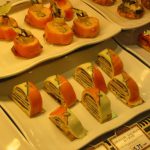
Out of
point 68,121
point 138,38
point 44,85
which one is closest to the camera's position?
point 68,121

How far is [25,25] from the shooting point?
1.69 m

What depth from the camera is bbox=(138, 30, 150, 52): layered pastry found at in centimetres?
178

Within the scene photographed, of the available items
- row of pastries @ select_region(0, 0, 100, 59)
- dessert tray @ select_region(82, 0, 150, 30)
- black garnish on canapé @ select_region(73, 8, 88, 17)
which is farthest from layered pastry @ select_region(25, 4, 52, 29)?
dessert tray @ select_region(82, 0, 150, 30)

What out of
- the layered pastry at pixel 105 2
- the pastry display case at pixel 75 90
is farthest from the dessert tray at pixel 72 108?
the layered pastry at pixel 105 2

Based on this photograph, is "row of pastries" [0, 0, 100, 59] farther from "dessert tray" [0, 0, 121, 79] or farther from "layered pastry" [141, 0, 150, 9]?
"layered pastry" [141, 0, 150, 9]

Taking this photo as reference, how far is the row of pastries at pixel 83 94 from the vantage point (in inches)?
51.0

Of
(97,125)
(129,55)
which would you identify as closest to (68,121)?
(97,125)

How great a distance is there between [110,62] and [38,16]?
400 mm

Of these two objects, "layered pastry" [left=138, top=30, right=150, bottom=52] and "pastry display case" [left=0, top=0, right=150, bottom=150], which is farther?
"layered pastry" [left=138, top=30, right=150, bottom=52]

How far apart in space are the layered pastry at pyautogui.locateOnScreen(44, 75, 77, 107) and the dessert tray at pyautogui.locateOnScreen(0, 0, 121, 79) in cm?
10

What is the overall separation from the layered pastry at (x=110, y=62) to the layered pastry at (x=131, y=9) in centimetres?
29

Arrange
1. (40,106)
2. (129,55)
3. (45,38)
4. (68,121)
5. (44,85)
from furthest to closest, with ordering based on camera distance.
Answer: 1. (129,55)
2. (45,38)
3. (44,85)
4. (40,106)
5. (68,121)

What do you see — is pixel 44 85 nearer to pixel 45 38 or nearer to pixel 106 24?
pixel 45 38

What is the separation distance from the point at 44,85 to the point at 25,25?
350mm
